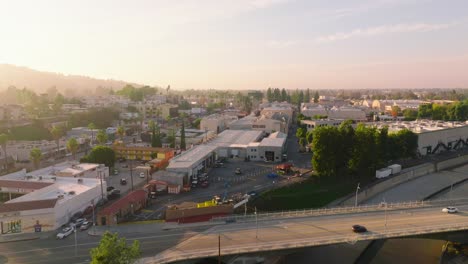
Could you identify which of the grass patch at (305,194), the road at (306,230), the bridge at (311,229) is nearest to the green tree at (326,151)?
the grass patch at (305,194)

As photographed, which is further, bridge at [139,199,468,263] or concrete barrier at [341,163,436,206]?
concrete barrier at [341,163,436,206]

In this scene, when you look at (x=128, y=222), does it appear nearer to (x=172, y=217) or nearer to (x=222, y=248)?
(x=172, y=217)

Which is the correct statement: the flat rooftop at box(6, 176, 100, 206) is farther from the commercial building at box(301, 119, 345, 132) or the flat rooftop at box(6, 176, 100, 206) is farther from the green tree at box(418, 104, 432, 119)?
the green tree at box(418, 104, 432, 119)

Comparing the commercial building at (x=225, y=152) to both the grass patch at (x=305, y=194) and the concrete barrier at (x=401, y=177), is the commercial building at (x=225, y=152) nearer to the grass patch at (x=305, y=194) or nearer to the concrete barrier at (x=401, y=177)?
the grass patch at (x=305, y=194)

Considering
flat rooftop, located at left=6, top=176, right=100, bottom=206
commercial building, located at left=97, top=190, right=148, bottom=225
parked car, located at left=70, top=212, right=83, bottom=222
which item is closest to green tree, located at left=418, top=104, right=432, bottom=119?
commercial building, located at left=97, top=190, right=148, bottom=225

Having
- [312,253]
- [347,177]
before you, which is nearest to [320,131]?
[347,177]

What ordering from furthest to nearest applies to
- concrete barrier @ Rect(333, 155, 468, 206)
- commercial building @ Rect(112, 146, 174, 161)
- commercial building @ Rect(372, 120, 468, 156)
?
commercial building @ Rect(372, 120, 468, 156), commercial building @ Rect(112, 146, 174, 161), concrete barrier @ Rect(333, 155, 468, 206)
